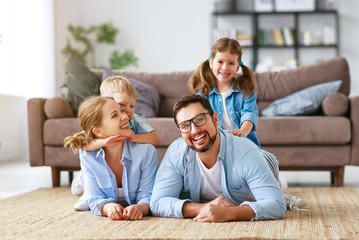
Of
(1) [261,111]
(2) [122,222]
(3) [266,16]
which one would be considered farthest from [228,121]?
(3) [266,16]

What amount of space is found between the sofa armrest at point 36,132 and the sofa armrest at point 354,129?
2.15 m

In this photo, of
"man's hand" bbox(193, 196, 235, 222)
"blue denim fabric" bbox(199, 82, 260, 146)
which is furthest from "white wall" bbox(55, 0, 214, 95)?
"man's hand" bbox(193, 196, 235, 222)

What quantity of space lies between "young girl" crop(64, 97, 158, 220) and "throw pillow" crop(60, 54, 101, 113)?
156cm

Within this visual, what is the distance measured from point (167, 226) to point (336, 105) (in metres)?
2.01

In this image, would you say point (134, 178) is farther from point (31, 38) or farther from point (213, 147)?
point (31, 38)

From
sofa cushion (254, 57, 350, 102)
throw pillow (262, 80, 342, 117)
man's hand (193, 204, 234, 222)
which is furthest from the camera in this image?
sofa cushion (254, 57, 350, 102)

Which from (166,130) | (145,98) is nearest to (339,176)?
(166,130)

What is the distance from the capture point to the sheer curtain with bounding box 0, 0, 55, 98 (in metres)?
5.28

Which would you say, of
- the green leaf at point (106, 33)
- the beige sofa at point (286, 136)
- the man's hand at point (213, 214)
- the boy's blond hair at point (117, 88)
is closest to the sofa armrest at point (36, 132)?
the beige sofa at point (286, 136)

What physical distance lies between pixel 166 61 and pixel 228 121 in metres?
4.30

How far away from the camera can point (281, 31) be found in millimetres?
6434

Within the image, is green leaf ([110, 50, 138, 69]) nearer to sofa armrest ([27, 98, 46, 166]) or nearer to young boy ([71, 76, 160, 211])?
sofa armrest ([27, 98, 46, 166])

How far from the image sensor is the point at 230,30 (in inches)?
255

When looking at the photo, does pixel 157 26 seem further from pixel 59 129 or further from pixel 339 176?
pixel 339 176
